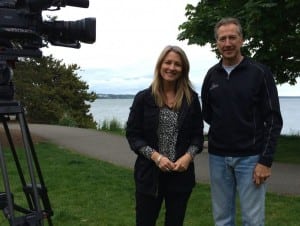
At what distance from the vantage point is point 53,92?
88.6 feet

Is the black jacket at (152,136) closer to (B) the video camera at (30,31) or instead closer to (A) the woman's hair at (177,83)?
Result: (A) the woman's hair at (177,83)

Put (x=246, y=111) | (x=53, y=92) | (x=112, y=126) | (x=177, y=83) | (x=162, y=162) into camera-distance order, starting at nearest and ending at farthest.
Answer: (x=162, y=162) → (x=246, y=111) → (x=177, y=83) → (x=112, y=126) → (x=53, y=92)

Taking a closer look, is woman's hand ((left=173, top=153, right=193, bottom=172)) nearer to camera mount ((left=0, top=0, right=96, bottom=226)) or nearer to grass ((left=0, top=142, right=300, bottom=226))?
camera mount ((left=0, top=0, right=96, bottom=226))

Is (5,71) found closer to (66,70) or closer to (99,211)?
(99,211)

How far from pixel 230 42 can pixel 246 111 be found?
1.69 feet

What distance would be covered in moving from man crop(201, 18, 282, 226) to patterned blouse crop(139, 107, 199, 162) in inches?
12.7

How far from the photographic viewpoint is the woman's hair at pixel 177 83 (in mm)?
3859

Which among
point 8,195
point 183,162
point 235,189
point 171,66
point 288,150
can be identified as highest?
point 171,66

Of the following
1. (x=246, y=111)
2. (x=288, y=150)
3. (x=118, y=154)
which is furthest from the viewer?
(x=288, y=150)

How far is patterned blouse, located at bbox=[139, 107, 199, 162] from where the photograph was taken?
3.85m

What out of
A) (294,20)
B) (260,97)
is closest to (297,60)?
(294,20)

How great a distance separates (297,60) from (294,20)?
5.89ft

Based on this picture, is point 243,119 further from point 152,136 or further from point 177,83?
point 152,136

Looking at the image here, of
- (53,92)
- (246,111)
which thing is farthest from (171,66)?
(53,92)
